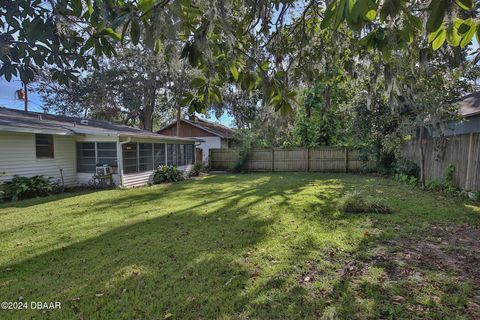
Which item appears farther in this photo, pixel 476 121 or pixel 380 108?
pixel 380 108

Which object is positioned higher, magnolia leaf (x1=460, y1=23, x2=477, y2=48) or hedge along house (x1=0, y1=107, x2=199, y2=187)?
magnolia leaf (x1=460, y1=23, x2=477, y2=48)

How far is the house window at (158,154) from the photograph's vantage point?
13.0m

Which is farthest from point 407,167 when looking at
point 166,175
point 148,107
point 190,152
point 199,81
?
point 148,107

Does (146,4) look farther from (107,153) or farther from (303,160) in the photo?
(303,160)

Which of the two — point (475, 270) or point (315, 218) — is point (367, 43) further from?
point (315, 218)

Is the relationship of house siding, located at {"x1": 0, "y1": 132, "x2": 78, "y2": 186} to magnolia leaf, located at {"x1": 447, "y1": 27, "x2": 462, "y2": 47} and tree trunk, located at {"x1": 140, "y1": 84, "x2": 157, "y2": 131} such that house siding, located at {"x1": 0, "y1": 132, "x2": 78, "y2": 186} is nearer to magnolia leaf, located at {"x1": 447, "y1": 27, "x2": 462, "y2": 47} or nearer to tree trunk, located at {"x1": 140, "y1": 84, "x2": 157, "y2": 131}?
magnolia leaf, located at {"x1": 447, "y1": 27, "x2": 462, "y2": 47}

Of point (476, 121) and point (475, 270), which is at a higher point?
point (476, 121)

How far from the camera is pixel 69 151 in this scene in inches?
420

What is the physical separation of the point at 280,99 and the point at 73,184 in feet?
35.2

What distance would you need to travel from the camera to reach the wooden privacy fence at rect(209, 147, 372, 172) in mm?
15484

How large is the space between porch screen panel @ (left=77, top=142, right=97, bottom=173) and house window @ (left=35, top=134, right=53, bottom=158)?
3.46 feet

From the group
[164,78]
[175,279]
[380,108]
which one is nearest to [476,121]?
[380,108]

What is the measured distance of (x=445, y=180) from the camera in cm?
770

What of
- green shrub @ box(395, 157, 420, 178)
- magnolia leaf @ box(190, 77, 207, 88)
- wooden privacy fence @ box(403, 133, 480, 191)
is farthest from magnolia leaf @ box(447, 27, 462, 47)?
green shrub @ box(395, 157, 420, 178)
